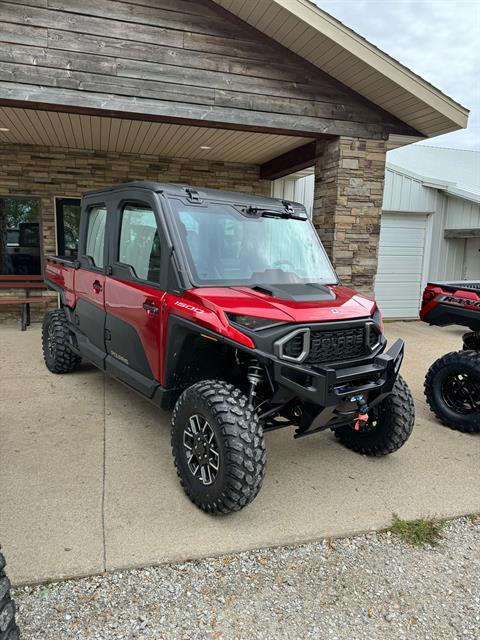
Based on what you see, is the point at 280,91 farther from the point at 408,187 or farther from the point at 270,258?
the point at 408,187

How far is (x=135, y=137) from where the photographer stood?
25.8 feet

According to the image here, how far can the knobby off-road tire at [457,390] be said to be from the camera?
4.26m

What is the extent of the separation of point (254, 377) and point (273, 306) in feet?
1.55

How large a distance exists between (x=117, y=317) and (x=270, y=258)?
4.63ft

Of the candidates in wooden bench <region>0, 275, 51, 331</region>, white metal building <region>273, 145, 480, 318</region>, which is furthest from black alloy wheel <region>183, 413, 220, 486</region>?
white metal building <region>273, 145, 480, 318</region>

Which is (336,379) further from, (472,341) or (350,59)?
(350,59)

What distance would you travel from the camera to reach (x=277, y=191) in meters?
10.2

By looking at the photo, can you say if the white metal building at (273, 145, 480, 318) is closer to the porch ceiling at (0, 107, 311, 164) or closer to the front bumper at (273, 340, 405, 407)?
the porch ceiling at (0, 107, 311, 164)

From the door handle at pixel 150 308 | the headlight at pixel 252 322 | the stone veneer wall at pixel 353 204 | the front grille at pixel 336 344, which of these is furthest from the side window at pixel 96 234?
the stone veneer wall at pixel 353 204

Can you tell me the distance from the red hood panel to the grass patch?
1.37 m

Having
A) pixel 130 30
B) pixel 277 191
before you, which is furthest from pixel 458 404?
pixel 277 191

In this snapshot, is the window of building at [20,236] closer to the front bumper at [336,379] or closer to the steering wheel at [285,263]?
the steering wheel at [285,263]

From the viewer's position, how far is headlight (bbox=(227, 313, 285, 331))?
9.12 feet

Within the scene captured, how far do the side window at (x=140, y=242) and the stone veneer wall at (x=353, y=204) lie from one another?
4.00 metres
